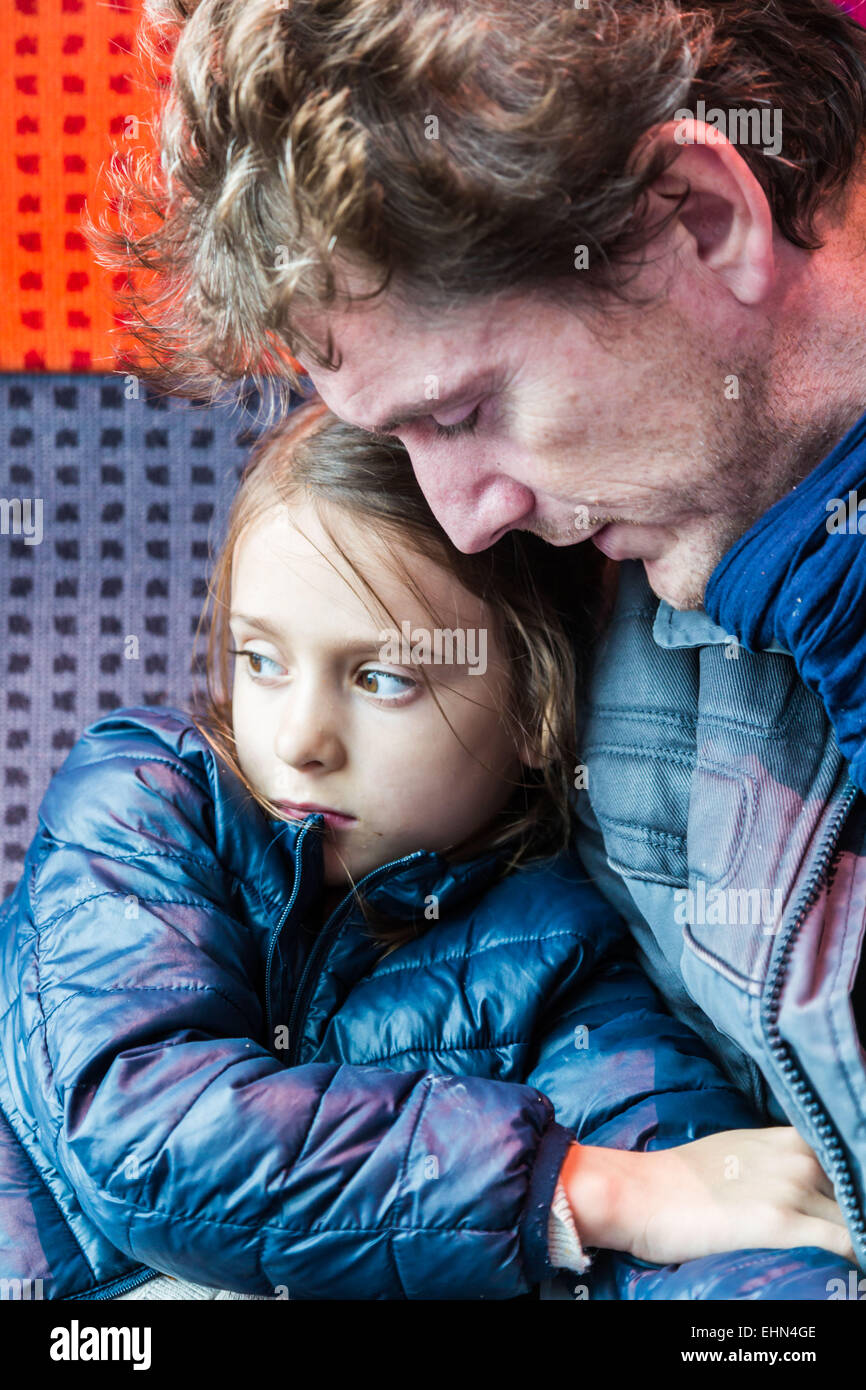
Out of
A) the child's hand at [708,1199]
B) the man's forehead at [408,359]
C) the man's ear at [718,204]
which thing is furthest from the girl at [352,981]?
the man's ear at [718,204]

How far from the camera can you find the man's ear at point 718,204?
0.81 metres

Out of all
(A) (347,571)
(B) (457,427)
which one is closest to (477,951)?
(A) (347,571)

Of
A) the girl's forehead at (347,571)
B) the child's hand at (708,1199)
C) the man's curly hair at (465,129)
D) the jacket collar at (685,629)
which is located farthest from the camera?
the girl's forehead at (347,571)

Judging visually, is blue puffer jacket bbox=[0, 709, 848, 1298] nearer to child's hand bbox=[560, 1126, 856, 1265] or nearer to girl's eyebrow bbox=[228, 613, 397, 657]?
child's hand bbox=[560, 1126, 856, 1265]

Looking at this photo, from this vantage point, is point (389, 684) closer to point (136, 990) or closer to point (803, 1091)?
point (136, 990)

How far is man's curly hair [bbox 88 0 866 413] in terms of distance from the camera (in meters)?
0.78

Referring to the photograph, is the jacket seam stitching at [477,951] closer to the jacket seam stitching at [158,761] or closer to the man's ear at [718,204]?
the jacket seam stitching at [158,761]

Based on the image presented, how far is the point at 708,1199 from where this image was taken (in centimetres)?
93

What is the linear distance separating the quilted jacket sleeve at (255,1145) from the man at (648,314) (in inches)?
8.0

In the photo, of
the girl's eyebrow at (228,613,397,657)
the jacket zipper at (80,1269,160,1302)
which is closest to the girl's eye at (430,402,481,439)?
the girl's eyebrow at (228,613,397,657)

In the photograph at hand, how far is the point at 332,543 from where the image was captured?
1.13m

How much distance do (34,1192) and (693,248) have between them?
2.86ft
